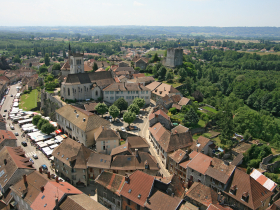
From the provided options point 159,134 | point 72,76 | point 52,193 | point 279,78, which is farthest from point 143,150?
point 279,78

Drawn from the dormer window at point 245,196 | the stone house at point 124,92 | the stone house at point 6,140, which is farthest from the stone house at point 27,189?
the stone house at point 124,92

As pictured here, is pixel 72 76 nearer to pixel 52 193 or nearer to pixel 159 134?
pixel 159 134

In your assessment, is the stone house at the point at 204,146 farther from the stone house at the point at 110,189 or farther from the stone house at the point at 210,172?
the stone house at the point at 110,189

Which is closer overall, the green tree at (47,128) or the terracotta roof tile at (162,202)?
the terracotta roof tile at (162,202)

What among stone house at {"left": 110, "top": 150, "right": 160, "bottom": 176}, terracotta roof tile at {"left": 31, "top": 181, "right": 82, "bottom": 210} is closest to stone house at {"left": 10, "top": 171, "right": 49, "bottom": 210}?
terracotta roof tile at {"left": 31, "top": 181, "right": 82, "bottom": 210}

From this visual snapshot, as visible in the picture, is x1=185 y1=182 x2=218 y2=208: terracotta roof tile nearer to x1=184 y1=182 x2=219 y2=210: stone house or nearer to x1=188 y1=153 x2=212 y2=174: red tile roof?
x1=184 y1=182 x2=219 y2=210: stone house

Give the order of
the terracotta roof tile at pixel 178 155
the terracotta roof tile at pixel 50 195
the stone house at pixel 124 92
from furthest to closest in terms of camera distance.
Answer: the stone house at pixel 124 92 < the terracotta roof tile at pixel 178 155 < the terracotta roof tile at pixel 50 195

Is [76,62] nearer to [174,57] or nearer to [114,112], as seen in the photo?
[114,112]
